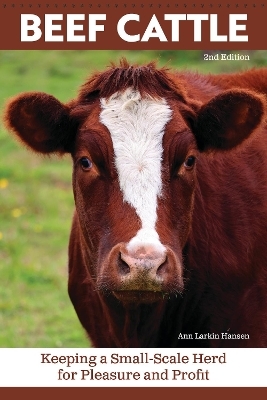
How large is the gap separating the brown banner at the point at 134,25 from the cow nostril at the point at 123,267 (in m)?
1.91

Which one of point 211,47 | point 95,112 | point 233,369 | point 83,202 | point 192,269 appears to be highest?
point 211,47

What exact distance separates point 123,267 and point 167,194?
22.2 inches

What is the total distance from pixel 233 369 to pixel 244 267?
2.14ft

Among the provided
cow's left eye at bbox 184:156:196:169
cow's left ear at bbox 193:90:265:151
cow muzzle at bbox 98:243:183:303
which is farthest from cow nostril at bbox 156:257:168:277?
cow's left ear at bbox 193:90:265:151

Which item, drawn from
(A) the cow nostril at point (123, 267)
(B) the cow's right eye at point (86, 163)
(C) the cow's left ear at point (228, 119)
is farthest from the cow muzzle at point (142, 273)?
(C) the cow's left ear at point (228, 119)

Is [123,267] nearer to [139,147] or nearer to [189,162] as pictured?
[139,147]

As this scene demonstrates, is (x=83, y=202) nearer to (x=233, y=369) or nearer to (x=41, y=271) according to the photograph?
(x=233, y=369)

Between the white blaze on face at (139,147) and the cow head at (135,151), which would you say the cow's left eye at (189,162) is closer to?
the cow head at (135,151)

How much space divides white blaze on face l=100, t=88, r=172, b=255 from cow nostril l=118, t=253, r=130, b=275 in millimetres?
98

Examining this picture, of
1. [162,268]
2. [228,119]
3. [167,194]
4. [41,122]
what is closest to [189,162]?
[167,194]

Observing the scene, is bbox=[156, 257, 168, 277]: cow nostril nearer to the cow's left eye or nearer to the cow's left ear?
the cow's left eye

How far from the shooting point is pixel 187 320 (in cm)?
580

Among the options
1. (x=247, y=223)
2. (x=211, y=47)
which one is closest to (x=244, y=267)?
(x=247, y=223)

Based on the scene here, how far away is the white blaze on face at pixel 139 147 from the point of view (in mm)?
4984
